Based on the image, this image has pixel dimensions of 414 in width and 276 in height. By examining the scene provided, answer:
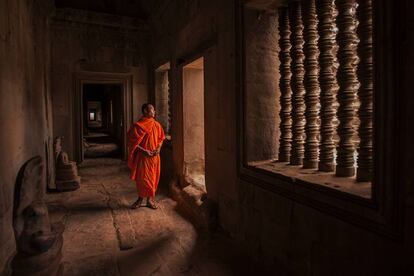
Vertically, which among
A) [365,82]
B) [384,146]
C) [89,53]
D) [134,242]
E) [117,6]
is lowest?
[134,242]

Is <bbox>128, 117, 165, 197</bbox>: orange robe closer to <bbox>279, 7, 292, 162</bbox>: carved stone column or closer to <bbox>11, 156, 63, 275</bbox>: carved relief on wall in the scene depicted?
<bbox>11, 156, 63, 275</bbox>: carved relief on wall

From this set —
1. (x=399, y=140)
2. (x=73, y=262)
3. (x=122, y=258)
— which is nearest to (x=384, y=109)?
(x=399, y=140)

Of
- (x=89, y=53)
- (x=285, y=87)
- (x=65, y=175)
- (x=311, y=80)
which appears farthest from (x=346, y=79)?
(x=89, y=53)

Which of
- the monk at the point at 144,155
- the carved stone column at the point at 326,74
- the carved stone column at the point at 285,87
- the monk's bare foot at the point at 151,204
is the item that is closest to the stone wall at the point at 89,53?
the monk at the point at 144,155

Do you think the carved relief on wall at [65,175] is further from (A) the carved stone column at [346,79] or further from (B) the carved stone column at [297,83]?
(A) the carved stone column at [346,79]

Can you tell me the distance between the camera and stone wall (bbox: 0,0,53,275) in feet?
9.12

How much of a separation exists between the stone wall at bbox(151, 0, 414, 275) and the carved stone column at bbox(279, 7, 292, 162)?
23cm

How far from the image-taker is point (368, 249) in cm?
171

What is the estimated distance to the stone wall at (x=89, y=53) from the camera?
6.98 m

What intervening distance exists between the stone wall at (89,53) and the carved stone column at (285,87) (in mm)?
5522

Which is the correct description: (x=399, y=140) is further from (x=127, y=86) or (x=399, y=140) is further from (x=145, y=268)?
(x=127, y=86)

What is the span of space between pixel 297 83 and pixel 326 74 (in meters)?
0.42

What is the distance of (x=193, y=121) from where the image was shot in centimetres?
516

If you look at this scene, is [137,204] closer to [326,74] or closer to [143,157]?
[143,157]
